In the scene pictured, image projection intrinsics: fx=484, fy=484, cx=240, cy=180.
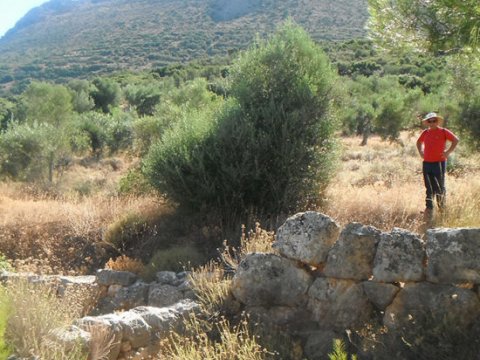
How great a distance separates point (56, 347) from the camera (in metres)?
4.78

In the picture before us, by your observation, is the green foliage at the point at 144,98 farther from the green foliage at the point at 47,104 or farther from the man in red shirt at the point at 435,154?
the man in red shirt at the point at 435,154

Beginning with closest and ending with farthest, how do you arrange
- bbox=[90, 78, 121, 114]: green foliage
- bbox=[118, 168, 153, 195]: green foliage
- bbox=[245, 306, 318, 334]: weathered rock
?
bbox=[245, 306, 318, 334]: weathered rock
bbox=[118, 168, 153, 195]: green foliage
bbox=[90, 78, 121, 114]: green foliage

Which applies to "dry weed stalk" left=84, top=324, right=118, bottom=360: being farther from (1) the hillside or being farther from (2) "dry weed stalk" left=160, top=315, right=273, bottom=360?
(1) the hillside

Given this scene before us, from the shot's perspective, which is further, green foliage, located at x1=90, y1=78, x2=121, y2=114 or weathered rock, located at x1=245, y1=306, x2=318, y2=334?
green foliage, located at x1=90, y1=78, x2=121, y2=114

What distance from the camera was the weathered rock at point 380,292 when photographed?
16.5ft

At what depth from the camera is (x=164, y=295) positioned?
23.8ft

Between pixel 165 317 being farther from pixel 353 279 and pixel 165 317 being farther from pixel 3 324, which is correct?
pixel 3 324

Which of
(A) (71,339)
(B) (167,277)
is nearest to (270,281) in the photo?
(A) (71,339)

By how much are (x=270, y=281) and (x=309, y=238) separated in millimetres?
722

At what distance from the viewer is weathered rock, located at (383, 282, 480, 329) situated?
4418 mm

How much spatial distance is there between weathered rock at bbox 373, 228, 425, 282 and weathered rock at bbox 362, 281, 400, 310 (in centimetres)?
8

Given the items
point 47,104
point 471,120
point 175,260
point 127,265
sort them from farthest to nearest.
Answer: point 47,104 → point 471,120 → point 127,265 → point 175,260

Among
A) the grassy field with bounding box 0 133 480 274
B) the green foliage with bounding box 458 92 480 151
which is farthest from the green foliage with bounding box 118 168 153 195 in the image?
the green foliage with bounding box 458 92 480 151

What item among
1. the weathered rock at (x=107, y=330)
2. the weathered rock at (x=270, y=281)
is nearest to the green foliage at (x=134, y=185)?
the weathered rock at (x=107, y=330)
